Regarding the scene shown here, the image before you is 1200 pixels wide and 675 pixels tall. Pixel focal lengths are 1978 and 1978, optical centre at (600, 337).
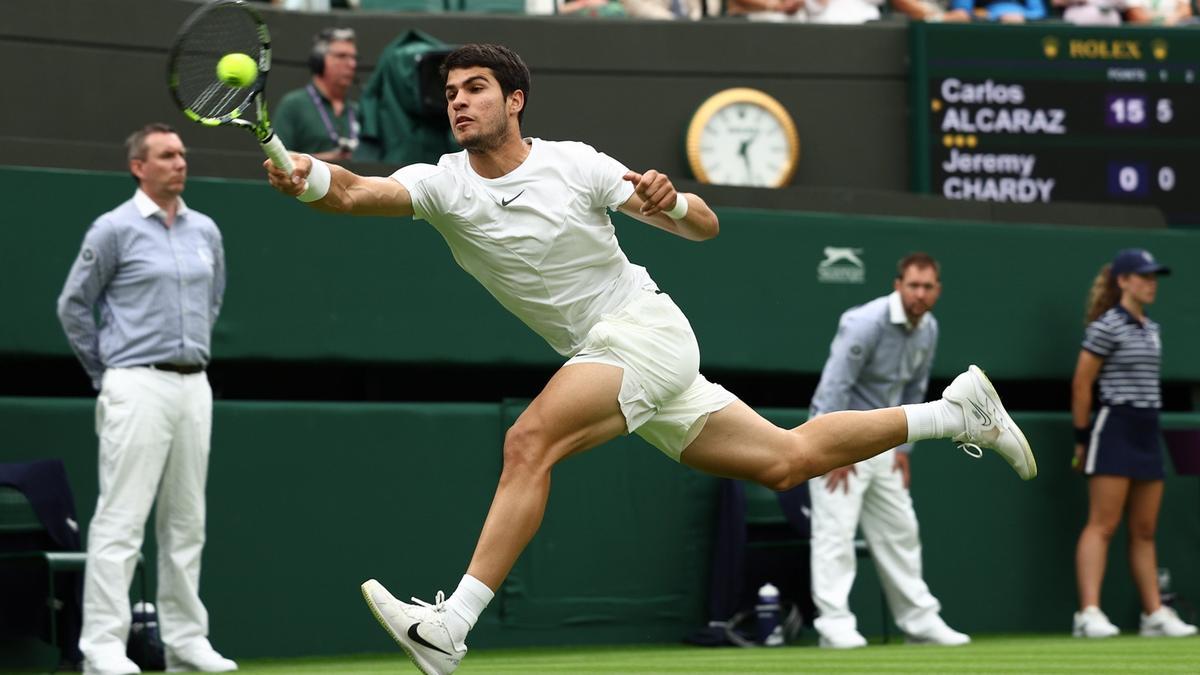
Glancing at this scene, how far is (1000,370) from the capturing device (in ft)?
38.4

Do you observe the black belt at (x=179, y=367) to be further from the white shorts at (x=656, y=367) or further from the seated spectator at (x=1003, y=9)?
the seated spectator at (x=1003, y=9)

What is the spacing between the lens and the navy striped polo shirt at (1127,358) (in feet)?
36.4

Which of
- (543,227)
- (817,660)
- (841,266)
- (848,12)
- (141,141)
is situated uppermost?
(848,12)

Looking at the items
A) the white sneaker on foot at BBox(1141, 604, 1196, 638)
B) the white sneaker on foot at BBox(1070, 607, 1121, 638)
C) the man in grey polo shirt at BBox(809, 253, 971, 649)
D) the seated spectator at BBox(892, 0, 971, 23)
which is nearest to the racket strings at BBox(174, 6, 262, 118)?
the man in grey polo shirt at BBox(809, 253, 971, 649)

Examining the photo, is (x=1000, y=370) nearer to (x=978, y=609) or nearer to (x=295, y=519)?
(x=978, y=609)

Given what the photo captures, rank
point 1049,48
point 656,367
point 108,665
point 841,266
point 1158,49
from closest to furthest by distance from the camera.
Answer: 1. point 656,367
2. point 108,665
3. point 841,266
4. point 1049,48
5. point 1158,49

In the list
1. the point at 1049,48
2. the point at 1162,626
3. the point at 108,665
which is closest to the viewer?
the point at 108,665

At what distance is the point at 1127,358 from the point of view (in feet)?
36.4

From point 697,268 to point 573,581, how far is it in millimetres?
1895

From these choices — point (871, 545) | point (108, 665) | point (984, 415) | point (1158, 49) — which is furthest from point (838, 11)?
point (108, 665)

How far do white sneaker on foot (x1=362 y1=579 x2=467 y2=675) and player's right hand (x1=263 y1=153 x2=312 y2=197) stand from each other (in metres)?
1.23

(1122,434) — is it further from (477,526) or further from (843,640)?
(477,526)

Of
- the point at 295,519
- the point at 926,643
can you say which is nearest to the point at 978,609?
the point at 926,643

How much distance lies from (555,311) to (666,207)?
51 centimetres
